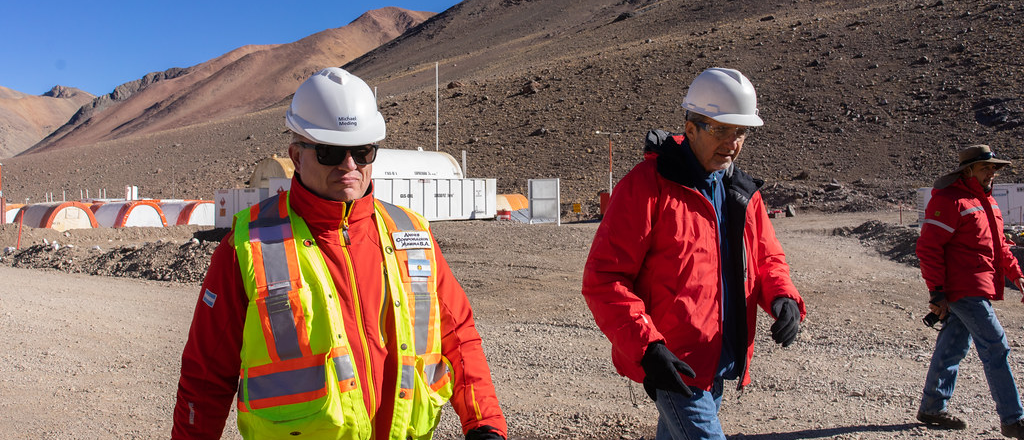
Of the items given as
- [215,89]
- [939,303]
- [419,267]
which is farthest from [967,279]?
[215,89]

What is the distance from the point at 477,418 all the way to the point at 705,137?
4.77 feet

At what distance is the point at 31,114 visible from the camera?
162 m

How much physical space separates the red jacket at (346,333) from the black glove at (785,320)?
120 cm

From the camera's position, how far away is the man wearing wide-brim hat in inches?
186

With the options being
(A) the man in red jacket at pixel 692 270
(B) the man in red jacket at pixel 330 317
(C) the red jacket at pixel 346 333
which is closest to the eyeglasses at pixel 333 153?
(B) the man in red jacket at pixel 330 317

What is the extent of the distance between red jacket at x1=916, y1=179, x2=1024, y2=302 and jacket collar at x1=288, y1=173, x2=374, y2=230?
397cm

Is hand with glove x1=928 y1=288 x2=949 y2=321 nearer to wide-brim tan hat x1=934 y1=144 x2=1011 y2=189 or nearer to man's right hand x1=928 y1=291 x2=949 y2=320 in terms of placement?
man's right hand x1=928 y1=291 x2=949 y2=320

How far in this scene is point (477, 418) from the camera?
2283 mm

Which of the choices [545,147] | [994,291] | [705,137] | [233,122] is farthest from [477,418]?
[233,122]

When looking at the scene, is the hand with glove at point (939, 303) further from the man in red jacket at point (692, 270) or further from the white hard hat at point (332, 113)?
the white hard hat at point (332, 113)

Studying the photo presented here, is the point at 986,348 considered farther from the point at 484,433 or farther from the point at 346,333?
the point at 346,333

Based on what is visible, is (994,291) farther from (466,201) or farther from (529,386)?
(466,201)

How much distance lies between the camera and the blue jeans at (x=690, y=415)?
2.79m

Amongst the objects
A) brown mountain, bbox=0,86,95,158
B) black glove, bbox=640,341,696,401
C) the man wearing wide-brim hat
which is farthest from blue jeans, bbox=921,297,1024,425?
brown mountain, bbox=0,86,95,158
